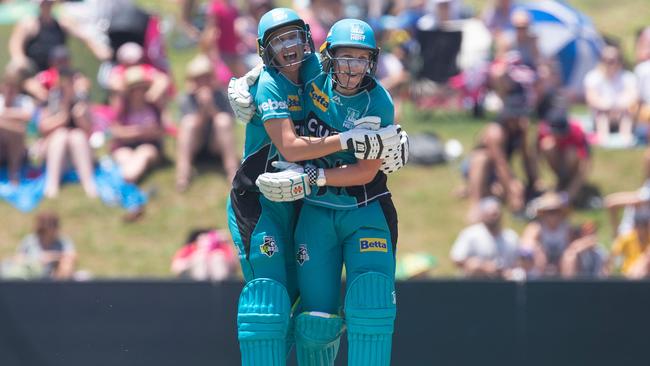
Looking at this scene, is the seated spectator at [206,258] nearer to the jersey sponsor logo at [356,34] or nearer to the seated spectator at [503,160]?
the seated spectator at [503,160]

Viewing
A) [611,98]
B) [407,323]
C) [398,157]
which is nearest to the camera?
[398,157]

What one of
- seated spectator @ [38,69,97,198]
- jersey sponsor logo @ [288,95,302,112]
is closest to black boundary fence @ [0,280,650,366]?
jersey sponsor logo @ [288,95,302,112]

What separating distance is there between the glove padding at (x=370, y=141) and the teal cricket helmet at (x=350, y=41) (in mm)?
221

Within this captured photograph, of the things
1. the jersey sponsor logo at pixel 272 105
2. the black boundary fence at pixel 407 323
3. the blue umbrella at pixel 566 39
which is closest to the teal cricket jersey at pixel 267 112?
the jersey sponsor logo at pixel 272 105

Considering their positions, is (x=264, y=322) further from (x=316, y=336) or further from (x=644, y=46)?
(x=644, y=46)

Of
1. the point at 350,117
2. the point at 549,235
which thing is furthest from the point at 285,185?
the point at 549,235

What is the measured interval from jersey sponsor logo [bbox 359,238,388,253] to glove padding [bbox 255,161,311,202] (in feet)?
1.10

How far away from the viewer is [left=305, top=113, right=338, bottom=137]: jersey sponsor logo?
482cm

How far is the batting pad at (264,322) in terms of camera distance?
478 centimetres

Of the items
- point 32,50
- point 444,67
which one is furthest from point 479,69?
point 32,50

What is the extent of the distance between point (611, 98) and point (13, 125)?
551 centimetres

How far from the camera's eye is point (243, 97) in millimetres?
4848

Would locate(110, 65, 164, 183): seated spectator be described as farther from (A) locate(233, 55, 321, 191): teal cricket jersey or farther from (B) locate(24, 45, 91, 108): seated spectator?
(A) locate(233, 55, 321, 191): teal cricket jersey

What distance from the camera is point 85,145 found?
30.9ft
